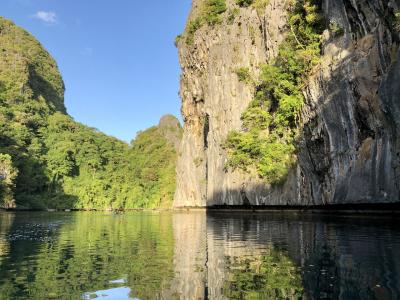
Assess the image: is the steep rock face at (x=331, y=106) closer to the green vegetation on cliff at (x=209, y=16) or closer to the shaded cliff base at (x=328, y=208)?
the shaded cliff base at (x=328, y=208)

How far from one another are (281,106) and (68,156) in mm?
75948

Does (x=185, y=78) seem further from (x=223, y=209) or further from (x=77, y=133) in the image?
(x=77, y=133)

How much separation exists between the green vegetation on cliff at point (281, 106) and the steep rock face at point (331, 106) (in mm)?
1510

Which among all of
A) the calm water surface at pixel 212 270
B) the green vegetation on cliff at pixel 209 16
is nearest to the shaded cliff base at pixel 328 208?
the calm water surface at pixel 212 270

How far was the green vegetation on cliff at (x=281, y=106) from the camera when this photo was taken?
33.2m

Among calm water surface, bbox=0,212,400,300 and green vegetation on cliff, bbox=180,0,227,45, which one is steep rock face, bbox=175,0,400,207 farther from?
calm water surface, bbox=0,212,400,300

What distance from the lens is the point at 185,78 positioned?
67.8 meters

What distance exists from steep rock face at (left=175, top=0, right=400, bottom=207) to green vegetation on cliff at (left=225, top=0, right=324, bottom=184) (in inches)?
59.5

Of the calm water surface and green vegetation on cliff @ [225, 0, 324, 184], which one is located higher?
green vegetation on cliff @ [225, 0, 324, 184]

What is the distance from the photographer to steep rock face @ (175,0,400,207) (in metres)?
21.7

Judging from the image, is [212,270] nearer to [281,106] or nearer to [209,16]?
[281,106]

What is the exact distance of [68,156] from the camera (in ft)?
327

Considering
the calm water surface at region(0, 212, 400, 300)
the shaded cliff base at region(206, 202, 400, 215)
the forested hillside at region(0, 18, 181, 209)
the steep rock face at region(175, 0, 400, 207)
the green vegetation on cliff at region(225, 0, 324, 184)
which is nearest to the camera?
the calm water surface at region(0, 212, 400, 300)

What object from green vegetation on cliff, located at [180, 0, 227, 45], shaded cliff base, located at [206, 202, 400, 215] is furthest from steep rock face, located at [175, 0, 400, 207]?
green vegetation on cliff, located at [180, 0, 227, 45]
